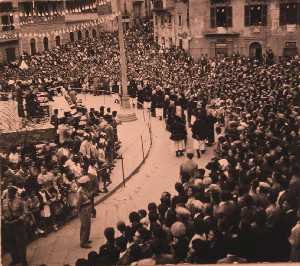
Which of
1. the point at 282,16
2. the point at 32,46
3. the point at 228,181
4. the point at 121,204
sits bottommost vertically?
the point at 121,204

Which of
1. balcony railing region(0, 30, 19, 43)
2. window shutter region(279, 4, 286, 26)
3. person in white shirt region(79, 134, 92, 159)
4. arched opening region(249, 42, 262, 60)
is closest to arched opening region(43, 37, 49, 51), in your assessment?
balcony railing region(0, 30, 19, 43)

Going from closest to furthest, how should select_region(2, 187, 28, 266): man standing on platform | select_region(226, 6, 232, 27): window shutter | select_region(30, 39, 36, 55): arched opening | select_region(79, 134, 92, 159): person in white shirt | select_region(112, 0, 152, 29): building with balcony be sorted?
1. select_region(2, 187, 28, 266): man standing on platform
2. select_region(79, 134, 92, 159): person in white shirt
3. select_region(226, 6, 232, 27): window shutter
4. select_region(30, 39, 36, 55): arched opening
5. select_region(112, 0, 152, 29): building with balcony

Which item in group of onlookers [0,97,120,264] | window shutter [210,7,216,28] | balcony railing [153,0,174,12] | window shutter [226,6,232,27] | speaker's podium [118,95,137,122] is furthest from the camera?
balcony railing [153,0,174,12]

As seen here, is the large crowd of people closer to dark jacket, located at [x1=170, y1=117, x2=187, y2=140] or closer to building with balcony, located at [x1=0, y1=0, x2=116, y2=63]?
dark jacket, located at [x1=170, y1=117, x2=187, y2=140]

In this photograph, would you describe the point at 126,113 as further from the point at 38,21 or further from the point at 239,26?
the point at 239,26

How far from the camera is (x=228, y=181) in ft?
30.3

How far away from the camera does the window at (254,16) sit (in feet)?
98.1

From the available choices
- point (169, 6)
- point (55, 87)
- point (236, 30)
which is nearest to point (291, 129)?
point (55, 87)

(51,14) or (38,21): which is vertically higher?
(51,14)

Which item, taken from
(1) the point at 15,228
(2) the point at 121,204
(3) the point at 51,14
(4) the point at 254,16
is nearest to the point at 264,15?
(4) the point at 254,16

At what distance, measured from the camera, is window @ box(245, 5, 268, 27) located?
98.1ft

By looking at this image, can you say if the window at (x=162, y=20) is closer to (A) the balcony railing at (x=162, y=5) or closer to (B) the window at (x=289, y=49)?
(A) the balcony railing at (x=162, y=5)

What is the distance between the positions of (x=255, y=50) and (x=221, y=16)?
2966 millimetres

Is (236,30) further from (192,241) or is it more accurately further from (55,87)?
(192,241)
